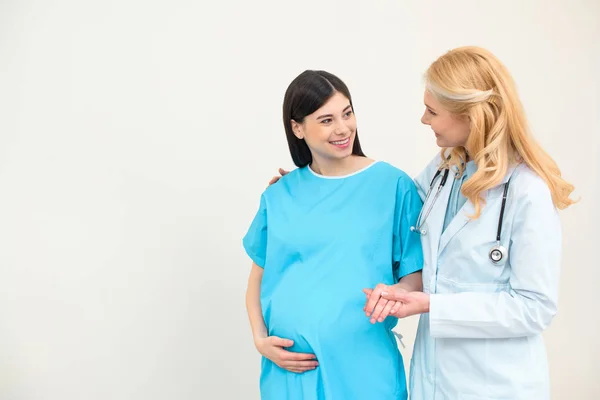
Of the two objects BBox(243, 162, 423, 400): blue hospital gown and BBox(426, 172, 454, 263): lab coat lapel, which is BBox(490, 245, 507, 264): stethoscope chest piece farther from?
BBox(243, 162, 423, 400): blue hospital gown

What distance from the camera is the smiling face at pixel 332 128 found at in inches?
71.0

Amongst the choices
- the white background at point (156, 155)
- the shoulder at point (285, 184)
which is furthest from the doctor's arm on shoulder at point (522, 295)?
the white background at point (156, 155)

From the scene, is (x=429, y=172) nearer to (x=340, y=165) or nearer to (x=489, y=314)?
(x=340, y=165)

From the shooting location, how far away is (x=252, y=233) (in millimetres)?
1999

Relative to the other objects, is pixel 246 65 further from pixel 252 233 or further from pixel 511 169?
pixel 511 169

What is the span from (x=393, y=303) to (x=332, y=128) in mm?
510

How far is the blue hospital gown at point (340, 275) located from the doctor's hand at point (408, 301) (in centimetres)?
16

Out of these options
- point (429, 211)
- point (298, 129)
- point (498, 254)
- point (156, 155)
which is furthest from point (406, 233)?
point (156, 155)

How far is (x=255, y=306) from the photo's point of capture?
1979 mm

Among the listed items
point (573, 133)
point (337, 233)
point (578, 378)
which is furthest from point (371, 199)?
point (578, 378)

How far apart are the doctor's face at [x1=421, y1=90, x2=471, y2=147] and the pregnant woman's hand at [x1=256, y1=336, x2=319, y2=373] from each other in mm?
648

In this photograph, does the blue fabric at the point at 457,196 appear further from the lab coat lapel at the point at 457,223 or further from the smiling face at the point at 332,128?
the smiling face at the point at 332,128

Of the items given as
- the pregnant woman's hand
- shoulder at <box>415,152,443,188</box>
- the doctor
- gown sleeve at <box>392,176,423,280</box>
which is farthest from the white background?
the pregnant woman's hand

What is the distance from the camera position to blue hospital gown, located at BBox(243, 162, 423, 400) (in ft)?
5.62
